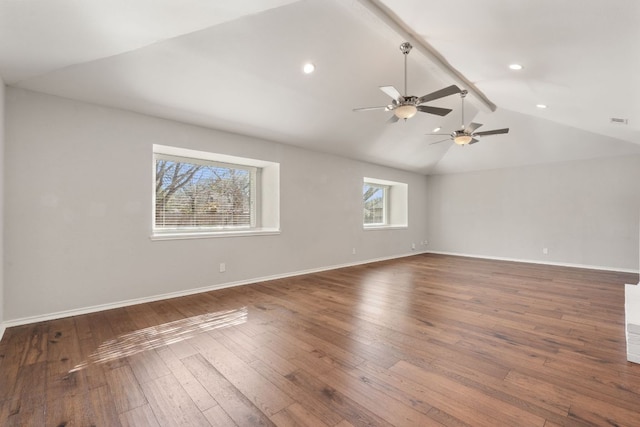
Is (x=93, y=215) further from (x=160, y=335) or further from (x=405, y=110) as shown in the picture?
(x=405, y=110)

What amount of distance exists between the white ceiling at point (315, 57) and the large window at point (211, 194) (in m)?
0.70

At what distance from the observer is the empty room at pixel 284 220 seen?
184 cm

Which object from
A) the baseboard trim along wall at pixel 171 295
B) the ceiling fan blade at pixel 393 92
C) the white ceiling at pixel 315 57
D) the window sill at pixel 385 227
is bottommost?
the baseboard trim along wall at pixel 171 295

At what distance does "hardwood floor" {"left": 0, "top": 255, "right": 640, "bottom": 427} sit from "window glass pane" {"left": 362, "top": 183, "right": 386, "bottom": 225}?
4010 millimetres

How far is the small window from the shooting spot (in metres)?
7.70

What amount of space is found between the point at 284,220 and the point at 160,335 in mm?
2789

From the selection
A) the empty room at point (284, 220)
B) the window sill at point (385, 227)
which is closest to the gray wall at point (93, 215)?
the empty room at point (284, 220)

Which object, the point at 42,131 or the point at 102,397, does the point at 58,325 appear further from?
the point at 42,131

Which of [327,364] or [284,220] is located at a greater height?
[284,220]

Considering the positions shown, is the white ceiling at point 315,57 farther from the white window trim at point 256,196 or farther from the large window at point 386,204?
the large window at point 386,204

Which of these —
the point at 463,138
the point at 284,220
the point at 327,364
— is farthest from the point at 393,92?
the point at 284,220

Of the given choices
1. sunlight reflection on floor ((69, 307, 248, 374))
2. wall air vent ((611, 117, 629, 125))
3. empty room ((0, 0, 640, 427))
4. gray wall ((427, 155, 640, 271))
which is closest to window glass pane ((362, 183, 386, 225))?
empty room ((0, 0, 640, 427))

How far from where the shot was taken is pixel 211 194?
476 centimetres

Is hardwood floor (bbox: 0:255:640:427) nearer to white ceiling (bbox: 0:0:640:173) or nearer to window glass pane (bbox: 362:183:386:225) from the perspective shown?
white ceiling (bbox: 0:0:640:173)
